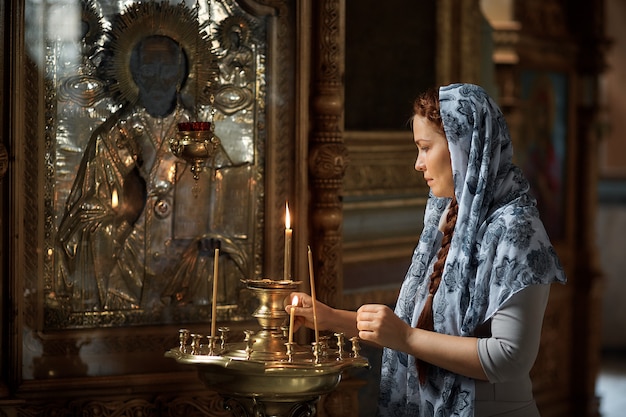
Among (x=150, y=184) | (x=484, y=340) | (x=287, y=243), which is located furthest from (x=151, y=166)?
(x=484, y=340)

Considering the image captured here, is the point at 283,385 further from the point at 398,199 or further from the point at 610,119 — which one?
the point at 610,119

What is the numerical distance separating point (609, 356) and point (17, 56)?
7429mm

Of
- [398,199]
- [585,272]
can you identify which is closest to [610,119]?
[585,272]

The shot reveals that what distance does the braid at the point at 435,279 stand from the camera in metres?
2.85

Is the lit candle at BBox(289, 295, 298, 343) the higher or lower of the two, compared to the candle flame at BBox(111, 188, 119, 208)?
lower

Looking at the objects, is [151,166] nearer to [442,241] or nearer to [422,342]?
[442,241]

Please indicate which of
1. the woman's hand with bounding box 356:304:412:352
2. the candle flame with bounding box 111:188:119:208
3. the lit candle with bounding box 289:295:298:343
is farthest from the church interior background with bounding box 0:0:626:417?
the woman's hand with bounding box 356:304:412:352

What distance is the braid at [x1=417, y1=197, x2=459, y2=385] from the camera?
285 centimetres

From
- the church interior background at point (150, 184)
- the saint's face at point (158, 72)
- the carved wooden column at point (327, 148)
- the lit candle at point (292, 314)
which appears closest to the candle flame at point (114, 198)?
the church interior background at point (150, 184)

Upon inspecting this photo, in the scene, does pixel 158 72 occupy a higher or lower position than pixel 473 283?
higher

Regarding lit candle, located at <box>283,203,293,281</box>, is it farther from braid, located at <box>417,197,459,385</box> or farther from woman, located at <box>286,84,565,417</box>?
braid, located at <box>417,197,459,385</box>

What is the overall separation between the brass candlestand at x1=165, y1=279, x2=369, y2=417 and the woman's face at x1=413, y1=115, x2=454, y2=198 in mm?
415

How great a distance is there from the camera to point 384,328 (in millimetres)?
2689

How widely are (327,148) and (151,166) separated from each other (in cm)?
57
